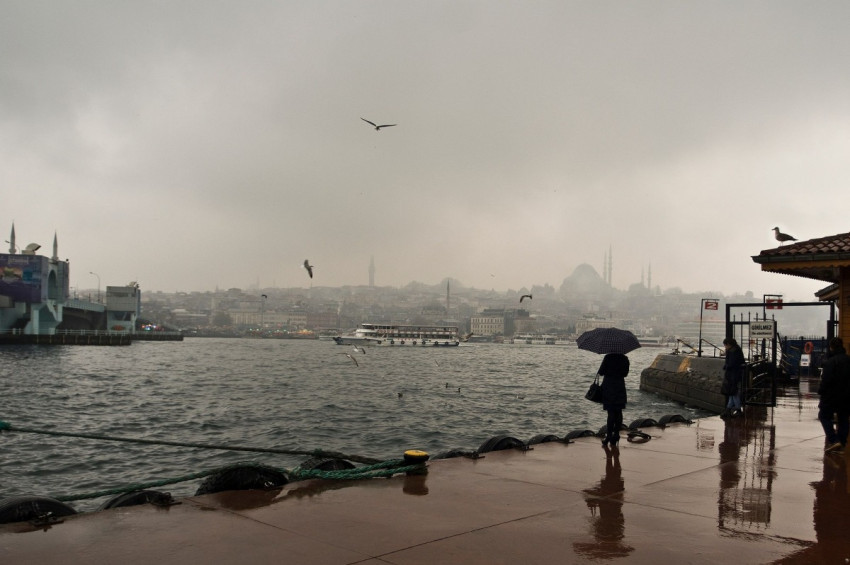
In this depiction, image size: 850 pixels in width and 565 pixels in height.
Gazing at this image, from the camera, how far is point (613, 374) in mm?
10203

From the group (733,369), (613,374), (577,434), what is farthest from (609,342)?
(733,369)

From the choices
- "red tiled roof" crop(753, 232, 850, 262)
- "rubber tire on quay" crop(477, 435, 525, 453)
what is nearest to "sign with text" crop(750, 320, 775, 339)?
"red tiled roof" crop(753, 232, 850, 262)

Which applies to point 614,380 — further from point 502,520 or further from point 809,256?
point 502,520

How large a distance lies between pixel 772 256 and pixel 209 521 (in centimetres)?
→ 1072

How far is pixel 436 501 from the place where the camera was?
6.61 metres

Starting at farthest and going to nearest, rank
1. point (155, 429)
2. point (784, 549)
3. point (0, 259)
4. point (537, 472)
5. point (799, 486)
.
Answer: point (0, 259), point (155, 429), point (537, 472), point (799, 486), point (784, 549)

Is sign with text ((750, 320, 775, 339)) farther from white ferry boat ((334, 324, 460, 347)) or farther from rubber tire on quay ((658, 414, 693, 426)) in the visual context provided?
white ferry boat ((334, 324, 460, 347))

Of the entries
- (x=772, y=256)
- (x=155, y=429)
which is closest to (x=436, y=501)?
(x=772, y=256)

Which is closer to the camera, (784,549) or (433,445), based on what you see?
(784,549)

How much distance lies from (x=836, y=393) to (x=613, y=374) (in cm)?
303

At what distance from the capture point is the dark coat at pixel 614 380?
1006cm

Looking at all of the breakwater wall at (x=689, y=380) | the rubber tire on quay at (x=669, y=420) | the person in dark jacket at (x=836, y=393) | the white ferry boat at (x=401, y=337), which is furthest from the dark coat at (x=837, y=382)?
the white ferry boat at (x=401, y=337)

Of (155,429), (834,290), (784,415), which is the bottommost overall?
(155,429)

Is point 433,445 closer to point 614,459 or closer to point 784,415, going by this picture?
point 784,415
